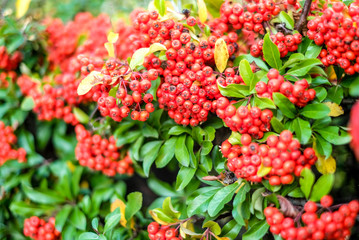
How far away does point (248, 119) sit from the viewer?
1.39 metres

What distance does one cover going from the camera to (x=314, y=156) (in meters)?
1.37

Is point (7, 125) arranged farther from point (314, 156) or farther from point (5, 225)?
point (314, 156)

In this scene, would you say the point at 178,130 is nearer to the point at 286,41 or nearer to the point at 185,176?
the point at 185,176

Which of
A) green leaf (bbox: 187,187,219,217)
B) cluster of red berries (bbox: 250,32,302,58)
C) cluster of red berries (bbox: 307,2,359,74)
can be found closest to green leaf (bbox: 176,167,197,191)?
green leaf (bbox: 187,187,219,217)

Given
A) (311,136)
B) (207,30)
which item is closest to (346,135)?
(311,136)

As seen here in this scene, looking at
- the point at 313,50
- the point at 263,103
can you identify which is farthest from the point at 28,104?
the point at 313,50

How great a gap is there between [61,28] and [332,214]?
2.79m

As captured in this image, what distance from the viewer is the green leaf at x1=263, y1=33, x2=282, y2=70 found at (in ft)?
4.87

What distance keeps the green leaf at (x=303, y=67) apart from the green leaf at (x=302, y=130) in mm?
231

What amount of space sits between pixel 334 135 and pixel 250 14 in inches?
Answer: 30.9

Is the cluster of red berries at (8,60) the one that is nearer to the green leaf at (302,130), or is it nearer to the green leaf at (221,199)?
the green leaf at (221,199)

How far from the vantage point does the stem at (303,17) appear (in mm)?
1532

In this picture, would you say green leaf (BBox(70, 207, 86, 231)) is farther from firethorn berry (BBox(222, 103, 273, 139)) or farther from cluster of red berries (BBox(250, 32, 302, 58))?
cluster of red berries (BBox(250, 32, 302, 58))

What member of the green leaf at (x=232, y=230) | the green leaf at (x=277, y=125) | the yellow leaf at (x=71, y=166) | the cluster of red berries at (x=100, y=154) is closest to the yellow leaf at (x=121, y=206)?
the cluster of red berries at (x=100, y=154)
